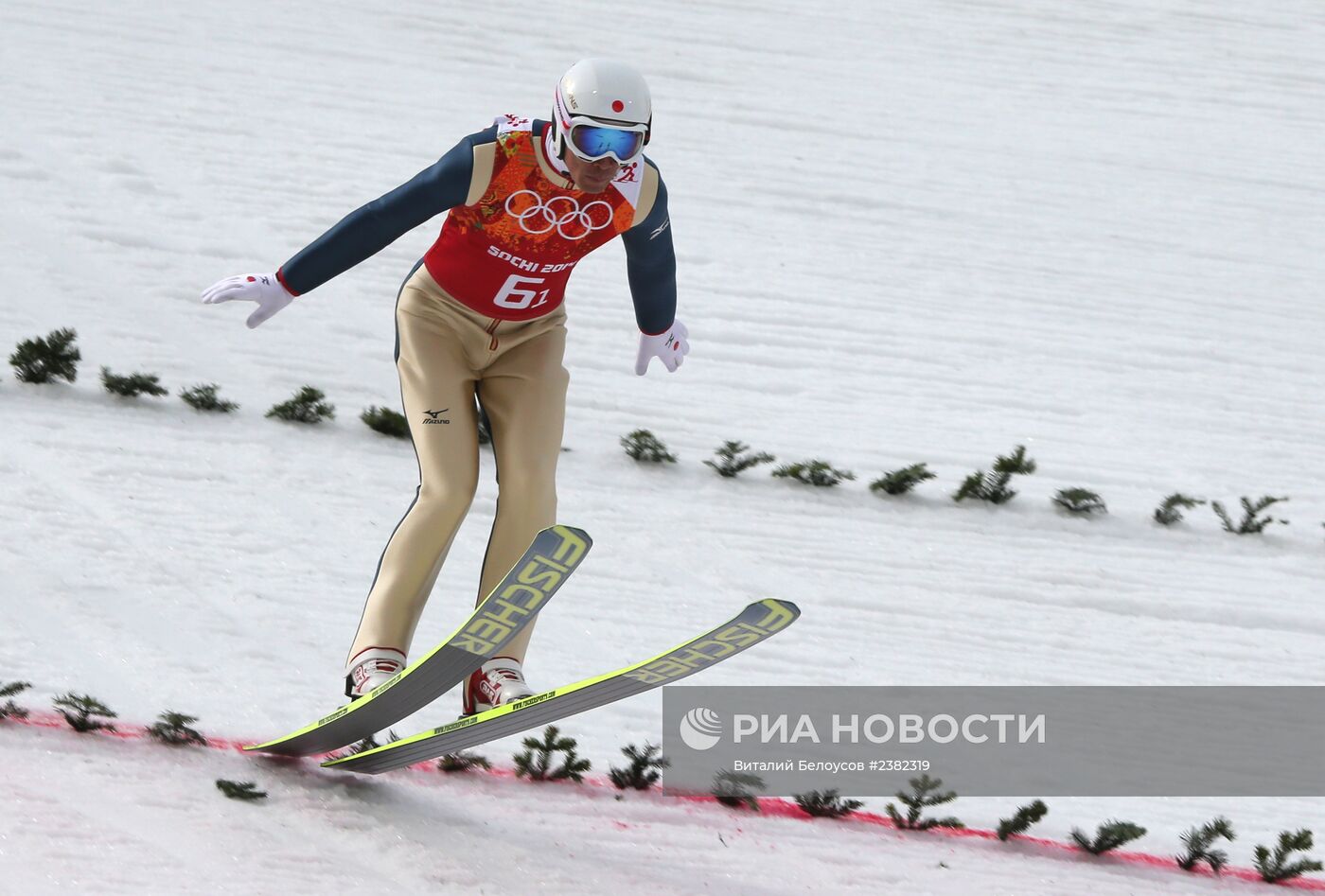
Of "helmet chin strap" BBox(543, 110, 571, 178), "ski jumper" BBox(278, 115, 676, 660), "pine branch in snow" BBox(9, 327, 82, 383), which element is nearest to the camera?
"helmet chin strap" BBox(543, 110, 571, 178)

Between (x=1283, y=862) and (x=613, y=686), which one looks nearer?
(x=613, y=686)

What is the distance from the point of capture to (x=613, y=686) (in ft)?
12.3

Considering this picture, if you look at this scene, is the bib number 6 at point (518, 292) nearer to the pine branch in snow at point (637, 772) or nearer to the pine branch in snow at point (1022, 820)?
the pine branch in snow at point (637, 772)

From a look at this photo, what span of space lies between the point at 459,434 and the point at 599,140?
0.90 meters

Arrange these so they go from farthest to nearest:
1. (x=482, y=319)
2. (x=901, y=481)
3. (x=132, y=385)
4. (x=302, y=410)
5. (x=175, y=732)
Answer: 1. (x=901, y=481)
2. (x=302, y=410)
3. (x=132, y=385)
4. (x=175, y=732)
5. (x=482, y=319)

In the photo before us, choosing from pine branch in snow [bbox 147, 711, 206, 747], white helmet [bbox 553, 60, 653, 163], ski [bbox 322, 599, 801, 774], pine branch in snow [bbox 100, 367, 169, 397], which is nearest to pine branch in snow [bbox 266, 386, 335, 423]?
pine branch in snow [bbox 100, 367, 169, 397]

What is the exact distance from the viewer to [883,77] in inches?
583

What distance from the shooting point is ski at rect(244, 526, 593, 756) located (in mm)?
3652

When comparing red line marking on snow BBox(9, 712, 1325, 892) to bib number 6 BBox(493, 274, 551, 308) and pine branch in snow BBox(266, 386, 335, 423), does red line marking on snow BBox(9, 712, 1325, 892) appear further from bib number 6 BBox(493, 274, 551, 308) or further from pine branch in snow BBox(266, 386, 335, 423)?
pine branch in snow BBox(266, 386, 335, 423)

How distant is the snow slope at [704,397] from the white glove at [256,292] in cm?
130

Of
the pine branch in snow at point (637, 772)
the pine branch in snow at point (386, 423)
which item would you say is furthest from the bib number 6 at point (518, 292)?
the pine branch in snow at point (386, 423)

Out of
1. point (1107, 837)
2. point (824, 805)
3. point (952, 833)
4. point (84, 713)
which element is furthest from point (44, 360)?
point (1107, 837)

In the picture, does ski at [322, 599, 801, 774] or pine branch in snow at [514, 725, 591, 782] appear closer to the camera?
ski at [322, 599, 801, 774]

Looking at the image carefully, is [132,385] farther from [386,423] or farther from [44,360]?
[386,423]
